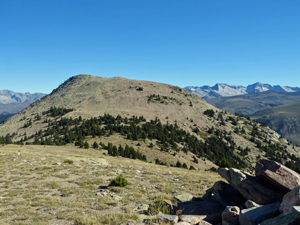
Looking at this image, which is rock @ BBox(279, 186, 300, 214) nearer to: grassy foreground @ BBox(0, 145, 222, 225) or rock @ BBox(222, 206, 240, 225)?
rock @ BBox(222, 206, 240, 225)

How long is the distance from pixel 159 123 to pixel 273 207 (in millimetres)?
128427

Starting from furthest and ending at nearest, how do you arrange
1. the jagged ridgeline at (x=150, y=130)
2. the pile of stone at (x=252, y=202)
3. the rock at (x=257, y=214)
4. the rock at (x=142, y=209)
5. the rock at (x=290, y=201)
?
1. the jagged ridgeline at (x=150, y=130)
2. the rock at (x=142, y=209)
3. the rock at (x=257, y=214)
4. the pile of stone at (x=252, y=202)
5. the rock at (x=290, y=201)

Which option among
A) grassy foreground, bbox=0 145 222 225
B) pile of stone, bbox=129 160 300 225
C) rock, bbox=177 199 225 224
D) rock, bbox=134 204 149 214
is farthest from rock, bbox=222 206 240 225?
grassy foreground, bbox=0 145 222 225

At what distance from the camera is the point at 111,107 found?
16125 cm

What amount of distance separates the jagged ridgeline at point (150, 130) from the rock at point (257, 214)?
Answer: 2193 inches

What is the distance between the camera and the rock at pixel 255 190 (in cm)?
1094

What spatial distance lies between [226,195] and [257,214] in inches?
173

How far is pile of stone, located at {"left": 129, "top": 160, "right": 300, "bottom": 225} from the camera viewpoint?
8070 millimetres

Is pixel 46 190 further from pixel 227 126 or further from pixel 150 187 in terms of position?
pixel 227 126

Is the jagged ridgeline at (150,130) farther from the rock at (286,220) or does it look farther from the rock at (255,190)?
the rock at (286,220)

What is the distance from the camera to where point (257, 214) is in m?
8.59

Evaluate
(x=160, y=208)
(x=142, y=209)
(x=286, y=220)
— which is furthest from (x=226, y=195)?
(x=286, y=220)

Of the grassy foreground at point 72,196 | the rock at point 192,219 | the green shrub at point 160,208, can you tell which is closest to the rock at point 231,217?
the rock at point 192,219

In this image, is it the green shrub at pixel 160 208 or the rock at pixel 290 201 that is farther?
the green shrub at pixel 160 208
